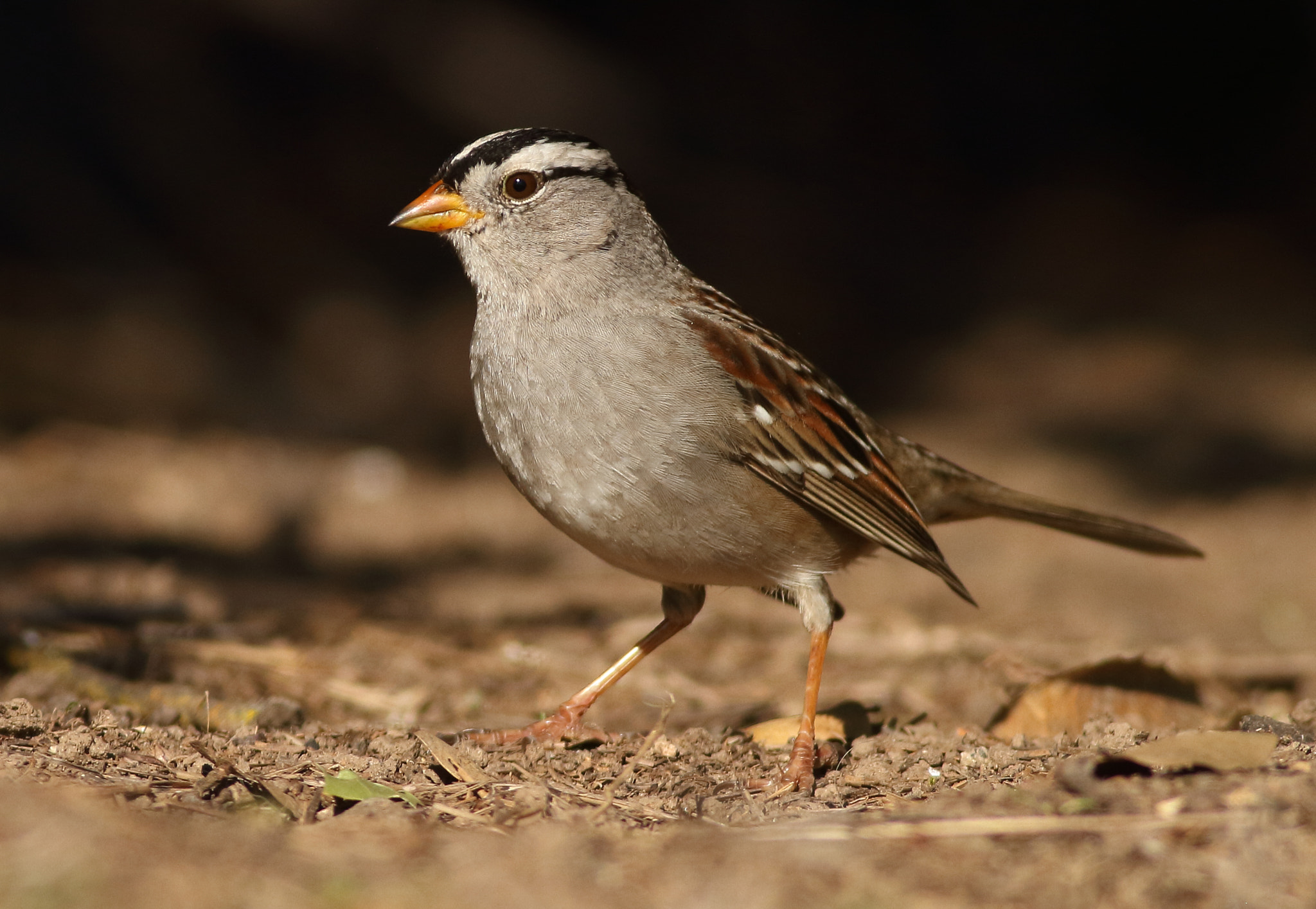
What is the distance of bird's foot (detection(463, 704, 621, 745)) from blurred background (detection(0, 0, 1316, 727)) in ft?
1.67

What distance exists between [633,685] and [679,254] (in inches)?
262

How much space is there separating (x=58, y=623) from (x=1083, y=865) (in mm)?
4048

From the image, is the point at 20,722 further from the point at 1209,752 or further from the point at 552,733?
the point at 1209,752

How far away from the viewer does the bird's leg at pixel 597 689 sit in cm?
413

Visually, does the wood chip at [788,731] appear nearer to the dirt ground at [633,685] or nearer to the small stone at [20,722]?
the dirt ground at [633,685]

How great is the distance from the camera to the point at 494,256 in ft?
14.6

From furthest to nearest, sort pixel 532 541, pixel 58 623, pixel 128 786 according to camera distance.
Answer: pixel 532 541 < pixel 58 623 < pixel 128 786

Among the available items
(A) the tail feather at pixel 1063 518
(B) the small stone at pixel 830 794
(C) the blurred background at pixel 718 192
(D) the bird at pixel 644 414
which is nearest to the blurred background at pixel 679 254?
(C) the blurred background at pixel 718 192

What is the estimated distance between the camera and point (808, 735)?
3846 millimetres

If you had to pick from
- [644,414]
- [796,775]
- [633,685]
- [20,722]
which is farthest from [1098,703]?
[20,722]

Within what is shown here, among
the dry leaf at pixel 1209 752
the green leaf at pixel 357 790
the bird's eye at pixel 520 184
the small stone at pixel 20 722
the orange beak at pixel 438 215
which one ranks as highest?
the bird's eye at pixel 520 184

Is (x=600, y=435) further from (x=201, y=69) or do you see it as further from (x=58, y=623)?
(x=201, y=69)

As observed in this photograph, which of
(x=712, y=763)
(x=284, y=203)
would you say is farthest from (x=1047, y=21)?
(x=712, y=763)

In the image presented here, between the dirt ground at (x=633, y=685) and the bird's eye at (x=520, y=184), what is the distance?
5.99 feet
